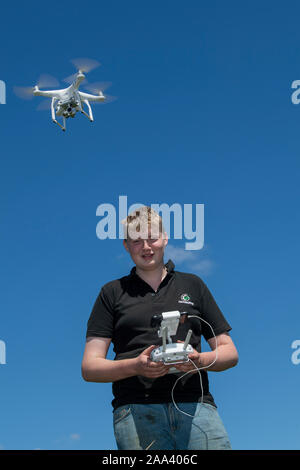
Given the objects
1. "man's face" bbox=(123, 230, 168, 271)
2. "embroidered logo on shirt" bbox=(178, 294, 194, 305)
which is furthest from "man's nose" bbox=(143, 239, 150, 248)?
"embroidered logo on shirt" bbox=(178, 294, 194, 305)

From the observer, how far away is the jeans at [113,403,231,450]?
179 inches

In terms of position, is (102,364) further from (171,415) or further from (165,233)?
(165,233)

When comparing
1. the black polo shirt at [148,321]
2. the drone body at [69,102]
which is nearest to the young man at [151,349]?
the black polo shirt at [148,321]

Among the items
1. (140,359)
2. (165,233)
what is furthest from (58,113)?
(140,359)

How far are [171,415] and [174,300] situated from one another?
110 centimetres

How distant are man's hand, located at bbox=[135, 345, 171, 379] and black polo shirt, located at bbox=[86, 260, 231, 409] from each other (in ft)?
0.95

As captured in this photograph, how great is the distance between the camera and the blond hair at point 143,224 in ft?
18.0

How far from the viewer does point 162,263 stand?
18.4 ft

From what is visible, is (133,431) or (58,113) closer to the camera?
(133,431)

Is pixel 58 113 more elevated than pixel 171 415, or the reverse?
pixel 58 113
